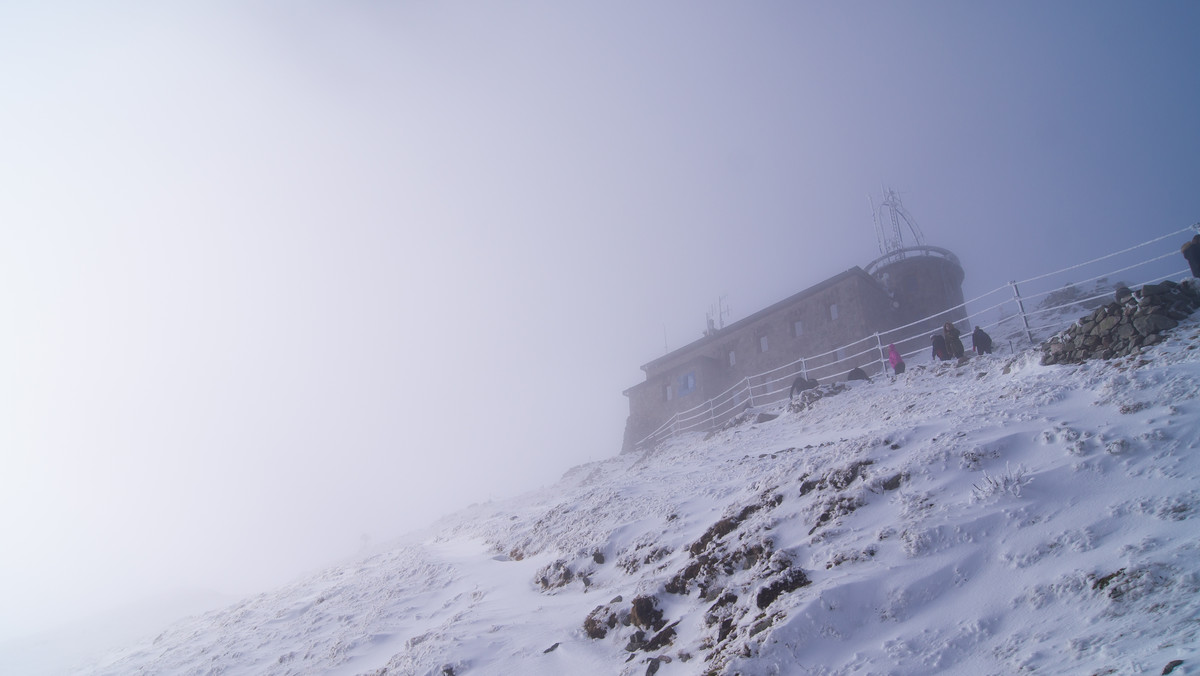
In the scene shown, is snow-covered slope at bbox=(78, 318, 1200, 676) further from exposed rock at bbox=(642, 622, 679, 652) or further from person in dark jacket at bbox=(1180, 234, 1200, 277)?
person in dark jacket at bbox=(1180, 234, 1200, 277)

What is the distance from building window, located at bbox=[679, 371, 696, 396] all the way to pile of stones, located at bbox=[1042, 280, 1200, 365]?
82.6 ft

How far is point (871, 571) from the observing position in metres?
6.31

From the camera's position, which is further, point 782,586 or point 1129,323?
point 1129,323

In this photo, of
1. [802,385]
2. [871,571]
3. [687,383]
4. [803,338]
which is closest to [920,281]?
[803,338]

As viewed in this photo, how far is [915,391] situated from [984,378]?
1720mm

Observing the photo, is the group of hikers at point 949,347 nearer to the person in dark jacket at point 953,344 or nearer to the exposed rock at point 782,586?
the person in dark jacket at point 953,344

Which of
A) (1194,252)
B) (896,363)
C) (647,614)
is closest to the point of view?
(647,614)

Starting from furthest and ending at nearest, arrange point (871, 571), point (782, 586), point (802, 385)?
A: point (802, 385) < point (782, 586) < point (871, 571)

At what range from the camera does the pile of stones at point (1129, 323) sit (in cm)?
1070

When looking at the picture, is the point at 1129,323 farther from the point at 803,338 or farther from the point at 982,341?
the point at 803,338

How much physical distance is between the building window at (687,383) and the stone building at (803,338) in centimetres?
7

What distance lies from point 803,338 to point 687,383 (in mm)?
7734

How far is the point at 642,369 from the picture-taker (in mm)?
42000

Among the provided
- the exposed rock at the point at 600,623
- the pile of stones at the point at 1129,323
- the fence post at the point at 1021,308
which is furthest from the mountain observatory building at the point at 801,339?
the exposed rock at the point at 600,623
